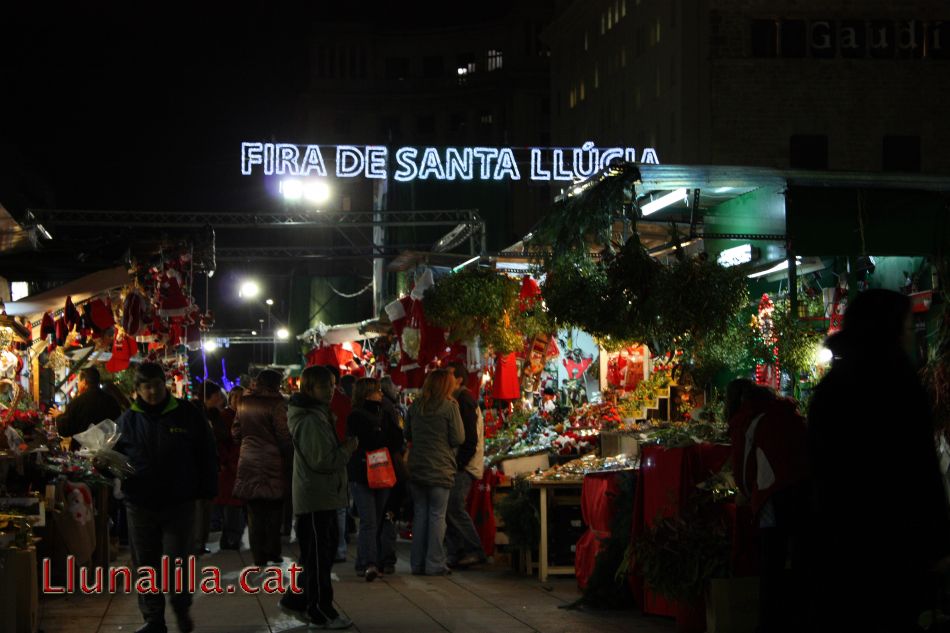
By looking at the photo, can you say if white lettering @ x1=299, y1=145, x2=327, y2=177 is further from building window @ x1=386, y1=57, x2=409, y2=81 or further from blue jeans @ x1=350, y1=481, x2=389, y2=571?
building window @ x1=386, y1=57, x2=409, y2=81

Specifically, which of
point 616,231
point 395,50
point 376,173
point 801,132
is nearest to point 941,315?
point 616,231

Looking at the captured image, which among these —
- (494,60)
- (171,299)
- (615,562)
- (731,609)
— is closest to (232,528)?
(171,299)

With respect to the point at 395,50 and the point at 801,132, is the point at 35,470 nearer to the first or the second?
the point at 801,132

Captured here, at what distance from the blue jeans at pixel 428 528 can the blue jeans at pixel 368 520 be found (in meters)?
0.36

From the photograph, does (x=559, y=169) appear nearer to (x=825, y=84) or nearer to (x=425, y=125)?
(x=825, y=84)

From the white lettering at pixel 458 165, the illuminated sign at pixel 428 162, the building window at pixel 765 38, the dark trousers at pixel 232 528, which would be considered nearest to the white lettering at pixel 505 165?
the illuminated sign at pixel 428 162

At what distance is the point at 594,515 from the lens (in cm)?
1070

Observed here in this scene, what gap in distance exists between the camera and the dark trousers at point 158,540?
26.6ft

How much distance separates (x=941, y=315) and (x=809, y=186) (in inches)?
66.0

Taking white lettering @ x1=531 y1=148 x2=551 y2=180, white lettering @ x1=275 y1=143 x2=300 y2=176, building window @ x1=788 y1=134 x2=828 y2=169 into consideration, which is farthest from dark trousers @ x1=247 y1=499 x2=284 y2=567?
building window @ x1=788 y1=134 x2=828 y2=169

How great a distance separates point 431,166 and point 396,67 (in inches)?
2367

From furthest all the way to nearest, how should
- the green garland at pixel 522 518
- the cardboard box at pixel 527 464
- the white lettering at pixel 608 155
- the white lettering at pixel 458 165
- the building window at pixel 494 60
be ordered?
the building window at pixel 494 60, the white lettering at pixel 608 155, the white lettering at pixel 458 165, the cardboard box at pixel 527 464, the green garland at pixel 522 518

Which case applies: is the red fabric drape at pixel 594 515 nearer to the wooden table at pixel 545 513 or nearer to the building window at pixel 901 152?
the wooden table at pixel 545 513

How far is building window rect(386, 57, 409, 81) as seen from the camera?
8769 cm
